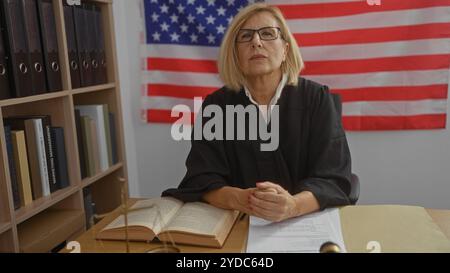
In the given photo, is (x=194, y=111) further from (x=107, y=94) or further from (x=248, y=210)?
(x=248, y=210)

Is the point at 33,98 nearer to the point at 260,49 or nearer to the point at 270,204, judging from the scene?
the point at 260,49

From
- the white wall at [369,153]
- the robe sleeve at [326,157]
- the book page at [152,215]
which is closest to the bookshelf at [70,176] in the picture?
the book page at [152,215]

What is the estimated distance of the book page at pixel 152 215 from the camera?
0.84m

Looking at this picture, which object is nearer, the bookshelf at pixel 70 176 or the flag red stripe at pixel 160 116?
the bookshelf at pixel 70 176

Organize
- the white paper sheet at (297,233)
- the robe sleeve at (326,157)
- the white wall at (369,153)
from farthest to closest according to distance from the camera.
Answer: the white wall at (369,153), the robe sleeve at (326,157), the white paper sheet at (297,233)

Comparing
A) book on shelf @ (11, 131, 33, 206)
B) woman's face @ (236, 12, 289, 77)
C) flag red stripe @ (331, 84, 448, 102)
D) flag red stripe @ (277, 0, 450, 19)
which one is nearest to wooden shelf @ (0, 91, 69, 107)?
book on shelf @ (11, 131, 33, 206)

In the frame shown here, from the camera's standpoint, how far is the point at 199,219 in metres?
0.88

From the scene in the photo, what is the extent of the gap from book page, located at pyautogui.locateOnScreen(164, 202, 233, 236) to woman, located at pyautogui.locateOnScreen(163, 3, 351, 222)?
15 cm

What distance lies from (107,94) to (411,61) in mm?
1480

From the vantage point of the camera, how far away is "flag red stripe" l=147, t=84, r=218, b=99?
212cm

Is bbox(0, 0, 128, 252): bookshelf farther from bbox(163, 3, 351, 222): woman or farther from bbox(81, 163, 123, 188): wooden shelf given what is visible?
bbox(163, 3, 351, 222): woman

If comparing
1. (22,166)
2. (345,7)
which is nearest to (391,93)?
(345,7)

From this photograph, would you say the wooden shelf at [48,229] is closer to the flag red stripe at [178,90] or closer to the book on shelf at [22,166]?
the book on shelf at [22,166]
